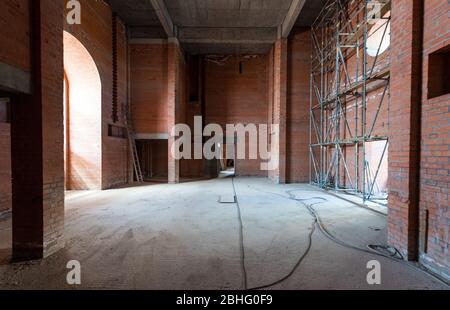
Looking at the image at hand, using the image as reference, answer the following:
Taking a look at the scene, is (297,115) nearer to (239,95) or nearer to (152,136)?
(239,95)

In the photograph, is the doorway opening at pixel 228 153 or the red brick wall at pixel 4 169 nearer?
the red brick wall at pixel 4 169

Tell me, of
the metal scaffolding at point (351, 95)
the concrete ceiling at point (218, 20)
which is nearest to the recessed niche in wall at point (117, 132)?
the concrete ceiling at point (218, 20)

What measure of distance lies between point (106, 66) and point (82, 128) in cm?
232

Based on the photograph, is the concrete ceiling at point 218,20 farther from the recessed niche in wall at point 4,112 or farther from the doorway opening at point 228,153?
the recessed niche in wall at point 4,112

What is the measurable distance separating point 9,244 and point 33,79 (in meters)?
2.39

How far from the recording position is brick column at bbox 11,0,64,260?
3.19 m

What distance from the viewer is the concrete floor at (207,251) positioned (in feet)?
8.95

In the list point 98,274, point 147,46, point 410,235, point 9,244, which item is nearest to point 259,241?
point 410,235

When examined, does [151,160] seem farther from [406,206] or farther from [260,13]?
[406,206]

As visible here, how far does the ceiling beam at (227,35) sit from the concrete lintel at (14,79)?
9.15 meters

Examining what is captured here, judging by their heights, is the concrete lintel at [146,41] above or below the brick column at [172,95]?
above

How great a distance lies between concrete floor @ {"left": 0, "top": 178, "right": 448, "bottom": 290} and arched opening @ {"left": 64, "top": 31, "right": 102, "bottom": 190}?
9.34 ft
